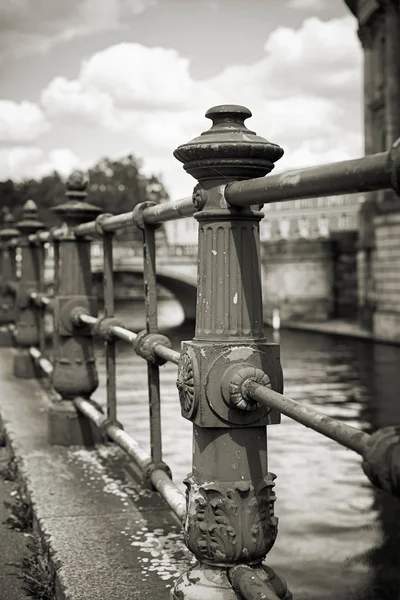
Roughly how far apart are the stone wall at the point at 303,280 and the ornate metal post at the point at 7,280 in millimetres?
24842

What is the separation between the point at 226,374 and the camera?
2.13 m

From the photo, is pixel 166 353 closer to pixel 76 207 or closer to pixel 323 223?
pixel 76 207

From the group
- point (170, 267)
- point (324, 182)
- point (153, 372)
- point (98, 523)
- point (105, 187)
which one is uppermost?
point (105, 187)

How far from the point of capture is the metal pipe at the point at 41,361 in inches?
245

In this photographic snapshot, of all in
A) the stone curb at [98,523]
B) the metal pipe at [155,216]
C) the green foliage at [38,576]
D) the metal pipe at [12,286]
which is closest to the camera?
the metal pipe at [155,216]

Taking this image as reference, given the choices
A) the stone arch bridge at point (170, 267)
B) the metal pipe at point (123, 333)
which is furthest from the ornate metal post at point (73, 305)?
the stone arch bridge at point (170, 267)

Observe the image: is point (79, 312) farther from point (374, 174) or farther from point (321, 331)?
point (321, 331)

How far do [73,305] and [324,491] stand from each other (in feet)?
12.0

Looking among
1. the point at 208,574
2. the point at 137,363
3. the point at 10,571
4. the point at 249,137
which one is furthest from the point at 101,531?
the point at 137,363

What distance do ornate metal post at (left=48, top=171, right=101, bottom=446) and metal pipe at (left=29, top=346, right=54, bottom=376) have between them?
115 cm

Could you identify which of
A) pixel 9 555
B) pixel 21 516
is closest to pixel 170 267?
pixel 21 516

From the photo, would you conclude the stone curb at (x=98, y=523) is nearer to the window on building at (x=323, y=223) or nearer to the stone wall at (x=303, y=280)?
the stone wall at (x=303, y=280)

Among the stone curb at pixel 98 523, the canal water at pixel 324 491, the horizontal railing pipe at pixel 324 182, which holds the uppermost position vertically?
the horizontal railing pipe at pixel 324 182

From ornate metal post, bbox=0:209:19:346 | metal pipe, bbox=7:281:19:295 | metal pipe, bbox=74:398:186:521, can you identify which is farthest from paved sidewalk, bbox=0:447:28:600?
ornate metal post, bbox=0:209:19:346
